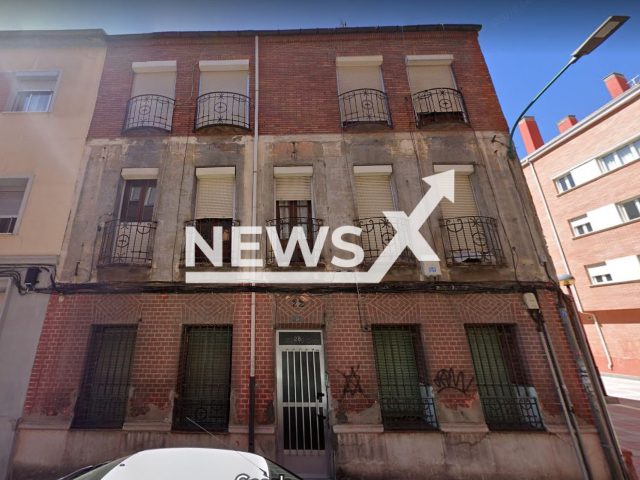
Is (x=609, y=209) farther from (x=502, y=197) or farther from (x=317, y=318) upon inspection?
(x=317, y=318)

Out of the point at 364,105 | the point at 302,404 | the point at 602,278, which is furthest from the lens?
the point at 602,278

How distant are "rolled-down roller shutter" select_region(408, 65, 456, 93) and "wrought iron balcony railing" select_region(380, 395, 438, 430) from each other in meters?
7.61

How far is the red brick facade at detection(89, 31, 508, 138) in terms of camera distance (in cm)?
762

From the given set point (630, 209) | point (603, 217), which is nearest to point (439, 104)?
point (630, 209)

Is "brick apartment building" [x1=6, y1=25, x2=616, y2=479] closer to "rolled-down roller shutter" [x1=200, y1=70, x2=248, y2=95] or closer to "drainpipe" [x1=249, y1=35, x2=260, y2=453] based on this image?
"drainpipe" [x1=249, y1=35, x2=260, y2=453]

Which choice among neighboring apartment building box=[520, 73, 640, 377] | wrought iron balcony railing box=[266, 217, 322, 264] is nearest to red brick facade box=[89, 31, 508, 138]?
wrought iron balcony railing box=[266, 217, 322, 264]

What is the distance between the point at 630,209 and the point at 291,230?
1741 cm

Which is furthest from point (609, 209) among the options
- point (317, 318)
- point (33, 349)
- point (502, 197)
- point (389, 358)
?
point (33, 349)

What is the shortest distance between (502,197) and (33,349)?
10280mm

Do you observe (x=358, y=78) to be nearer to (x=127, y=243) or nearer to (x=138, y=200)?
(x=138, y=200)

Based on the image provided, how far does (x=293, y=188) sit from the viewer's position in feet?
23.7

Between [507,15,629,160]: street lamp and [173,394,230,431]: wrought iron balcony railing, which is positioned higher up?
[507,15,629,160]: street lamp

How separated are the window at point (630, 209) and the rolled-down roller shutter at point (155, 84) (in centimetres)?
2003

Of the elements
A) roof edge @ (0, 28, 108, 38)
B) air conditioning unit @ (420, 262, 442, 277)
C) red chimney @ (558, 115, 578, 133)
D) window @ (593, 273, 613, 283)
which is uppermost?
red chimney @ (558, 115, 578, 133)
